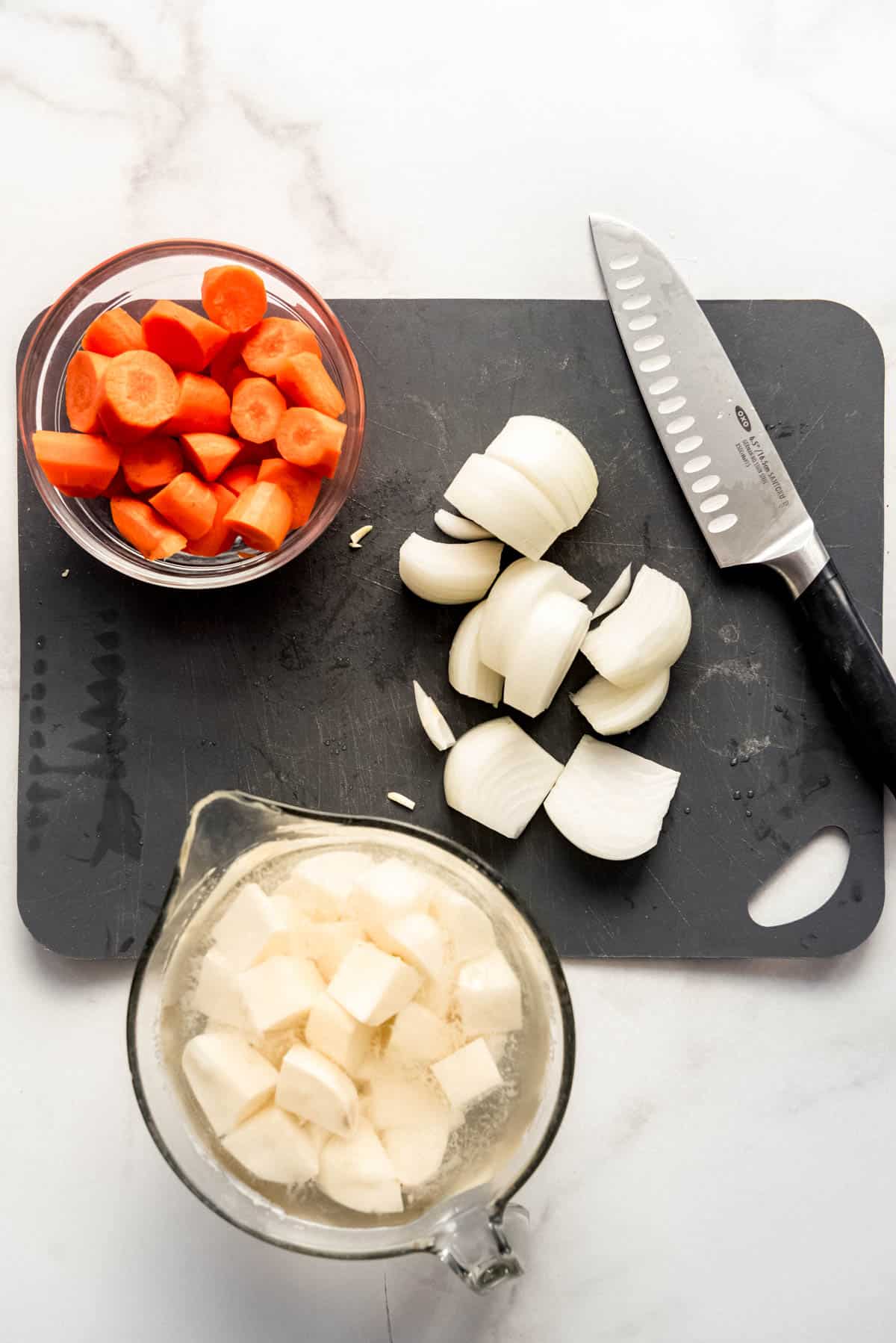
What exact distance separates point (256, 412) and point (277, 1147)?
969 millimetres

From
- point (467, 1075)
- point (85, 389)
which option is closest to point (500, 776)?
point (467, 1075)

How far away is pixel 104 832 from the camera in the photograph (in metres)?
1.68

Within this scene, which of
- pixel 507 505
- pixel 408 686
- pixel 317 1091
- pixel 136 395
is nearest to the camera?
pixel 317 1091

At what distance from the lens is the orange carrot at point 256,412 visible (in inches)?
60.1

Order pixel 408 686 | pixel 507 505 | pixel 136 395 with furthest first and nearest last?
1. pixel 408 686
2. pixel 507 505
3. pixel 136 395

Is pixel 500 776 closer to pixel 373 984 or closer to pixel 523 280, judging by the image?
pixel 373 984

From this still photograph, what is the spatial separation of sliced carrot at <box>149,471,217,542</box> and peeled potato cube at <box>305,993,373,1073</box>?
0.69m

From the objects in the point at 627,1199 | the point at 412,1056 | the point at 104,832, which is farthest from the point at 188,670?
the point at 627,1199

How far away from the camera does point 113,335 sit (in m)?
1.53

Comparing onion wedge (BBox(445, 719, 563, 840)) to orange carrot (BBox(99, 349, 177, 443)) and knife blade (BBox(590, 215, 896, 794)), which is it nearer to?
knife blade (BBox(590, 215, 896, 794))

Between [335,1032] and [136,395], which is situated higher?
[136,395]

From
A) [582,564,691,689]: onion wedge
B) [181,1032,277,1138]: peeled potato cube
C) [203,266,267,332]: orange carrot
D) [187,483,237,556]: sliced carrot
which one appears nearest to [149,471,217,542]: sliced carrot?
[187,483,237,556]: sliced carrot

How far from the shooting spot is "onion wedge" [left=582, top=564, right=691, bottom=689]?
161 cm

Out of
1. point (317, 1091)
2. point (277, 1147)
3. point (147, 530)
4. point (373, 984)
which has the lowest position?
point (277, 1147)
